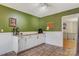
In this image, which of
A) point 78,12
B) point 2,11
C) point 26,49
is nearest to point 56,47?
→ point 26,49

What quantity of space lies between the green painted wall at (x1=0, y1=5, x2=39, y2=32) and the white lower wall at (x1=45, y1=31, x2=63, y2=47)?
0.93 ft

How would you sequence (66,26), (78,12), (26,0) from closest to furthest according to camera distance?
(26,0), (78,12), (66,26)

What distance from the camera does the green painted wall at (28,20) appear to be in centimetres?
121

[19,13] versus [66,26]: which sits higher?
[19,13]

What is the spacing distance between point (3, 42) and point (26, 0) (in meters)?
0.95

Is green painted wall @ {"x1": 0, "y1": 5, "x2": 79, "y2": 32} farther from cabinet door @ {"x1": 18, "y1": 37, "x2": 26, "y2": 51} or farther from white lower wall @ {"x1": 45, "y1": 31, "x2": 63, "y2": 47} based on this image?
cabinet door @ {"x1": 18, "y1": 37, "x2": 26, "y2": 51}

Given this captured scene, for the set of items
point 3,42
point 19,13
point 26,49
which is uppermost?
point 19,13

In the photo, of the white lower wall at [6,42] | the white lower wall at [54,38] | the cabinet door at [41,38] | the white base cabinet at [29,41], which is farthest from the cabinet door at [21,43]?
the white lower wall at [54,38]

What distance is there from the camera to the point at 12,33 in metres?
1.33

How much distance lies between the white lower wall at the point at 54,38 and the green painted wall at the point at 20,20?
0.28 metres

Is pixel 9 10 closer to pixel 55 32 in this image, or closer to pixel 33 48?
pixel 33 48

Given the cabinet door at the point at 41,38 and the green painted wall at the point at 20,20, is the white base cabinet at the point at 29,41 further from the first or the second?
the green painted wall at the point at 20,20

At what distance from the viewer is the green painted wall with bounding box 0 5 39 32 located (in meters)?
1.20

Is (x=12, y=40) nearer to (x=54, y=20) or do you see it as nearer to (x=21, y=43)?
(x=21, y=43)
